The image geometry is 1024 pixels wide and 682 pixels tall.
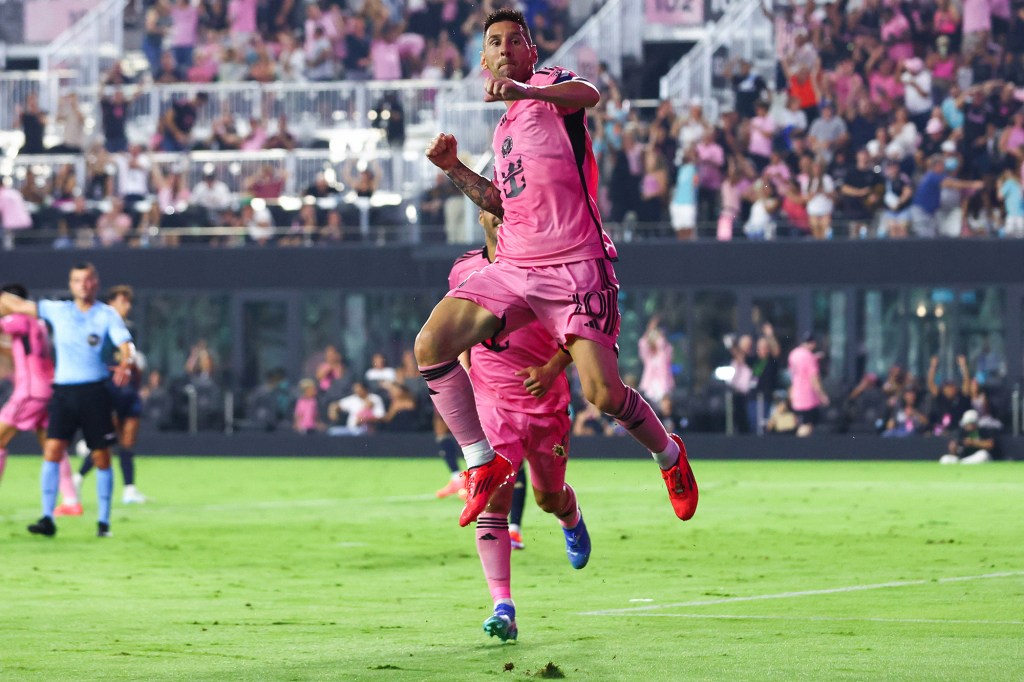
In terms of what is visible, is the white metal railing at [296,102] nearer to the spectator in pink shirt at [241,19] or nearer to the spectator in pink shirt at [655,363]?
the spectator in pink shirt at [241,19]

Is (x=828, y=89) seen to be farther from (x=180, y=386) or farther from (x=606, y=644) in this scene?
(x=606, y=644)

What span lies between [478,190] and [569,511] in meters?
1.83

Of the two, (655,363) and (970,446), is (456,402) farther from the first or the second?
(655,363)

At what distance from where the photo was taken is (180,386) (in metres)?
29.6

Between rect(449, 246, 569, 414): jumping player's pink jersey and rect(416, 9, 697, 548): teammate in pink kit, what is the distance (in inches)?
62.8

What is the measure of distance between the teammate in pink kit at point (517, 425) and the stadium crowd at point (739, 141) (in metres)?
16.6

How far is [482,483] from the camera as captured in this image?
7.81 meters

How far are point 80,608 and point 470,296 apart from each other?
3.36m

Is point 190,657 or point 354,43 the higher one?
point 354,43

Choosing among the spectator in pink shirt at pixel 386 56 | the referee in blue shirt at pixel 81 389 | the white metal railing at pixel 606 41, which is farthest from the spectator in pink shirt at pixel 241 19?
the referee in blue shirt at pixel 81 389

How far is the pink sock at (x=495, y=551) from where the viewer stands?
8.12 m

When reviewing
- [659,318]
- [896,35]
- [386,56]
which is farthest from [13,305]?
[386,56]

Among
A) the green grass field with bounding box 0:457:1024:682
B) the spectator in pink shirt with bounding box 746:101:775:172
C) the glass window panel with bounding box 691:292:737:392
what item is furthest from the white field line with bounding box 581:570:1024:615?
the glass window panel with bounding box 691:292:737:392

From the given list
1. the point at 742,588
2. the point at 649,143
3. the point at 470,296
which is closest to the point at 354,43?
the point at 649,143
